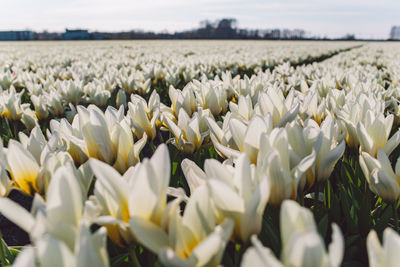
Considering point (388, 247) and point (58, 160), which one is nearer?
point (388, 247)

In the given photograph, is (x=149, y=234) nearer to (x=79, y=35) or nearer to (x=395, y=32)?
(x=79, y=35)

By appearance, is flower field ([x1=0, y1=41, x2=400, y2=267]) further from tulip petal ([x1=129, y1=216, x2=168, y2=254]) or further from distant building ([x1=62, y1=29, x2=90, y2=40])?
distant building ([x1=62, y1=29, x2=90, y2=40])

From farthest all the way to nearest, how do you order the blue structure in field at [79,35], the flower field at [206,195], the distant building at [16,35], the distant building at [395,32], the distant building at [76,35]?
1. the distant building at [395,32]
2. the distant building at [16,35]
3. the distant building at [76,35]
4. the blue structure in field at [79,35]
5. the flower field at [206,195]

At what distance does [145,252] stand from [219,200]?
431 millimetres

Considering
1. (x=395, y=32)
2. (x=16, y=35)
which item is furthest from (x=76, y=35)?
(x=395, y=32)

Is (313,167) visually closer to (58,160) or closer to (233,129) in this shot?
(233,129)

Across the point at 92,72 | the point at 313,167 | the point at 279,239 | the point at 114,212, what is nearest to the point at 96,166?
the point at 114,212

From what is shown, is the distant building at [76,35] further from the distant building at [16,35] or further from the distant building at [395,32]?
the distant building at [395,32]

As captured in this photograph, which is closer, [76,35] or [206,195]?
[206,195]

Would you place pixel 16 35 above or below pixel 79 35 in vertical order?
above

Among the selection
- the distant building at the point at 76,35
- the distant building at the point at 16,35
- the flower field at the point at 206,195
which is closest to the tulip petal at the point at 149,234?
the flower field at the point at 206,195

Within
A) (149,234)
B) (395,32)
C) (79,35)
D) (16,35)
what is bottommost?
(149,234)

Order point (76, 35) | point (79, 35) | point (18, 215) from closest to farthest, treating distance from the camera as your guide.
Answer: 1. point (18, 215)
2. point (79, 35)
3. point (76, 35)

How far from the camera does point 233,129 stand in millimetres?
1300
